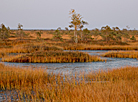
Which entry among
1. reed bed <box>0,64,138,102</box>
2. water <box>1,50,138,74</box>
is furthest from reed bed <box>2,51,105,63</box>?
reed bed <box>0,64,138,102</box>

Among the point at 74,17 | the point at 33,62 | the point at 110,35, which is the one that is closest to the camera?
the point at 33,62

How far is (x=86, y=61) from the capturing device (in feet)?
72.6

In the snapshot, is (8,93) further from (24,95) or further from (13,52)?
(13,52)

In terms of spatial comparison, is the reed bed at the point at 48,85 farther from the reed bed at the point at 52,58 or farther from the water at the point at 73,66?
the reed bed at the point at 52,58

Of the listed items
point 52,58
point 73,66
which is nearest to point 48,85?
point 73,66

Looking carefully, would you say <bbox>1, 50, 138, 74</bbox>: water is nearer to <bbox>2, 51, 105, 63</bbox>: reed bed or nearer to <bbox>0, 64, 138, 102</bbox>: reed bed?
<bbox>2, 51, 105, 63</bbox>: reed bed

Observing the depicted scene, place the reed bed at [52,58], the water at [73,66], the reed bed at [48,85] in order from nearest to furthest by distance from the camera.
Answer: the reed bed at [48,85] → the water at [73,66] → the reed bed at [52,58]

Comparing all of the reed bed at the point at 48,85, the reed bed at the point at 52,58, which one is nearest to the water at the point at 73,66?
the reed bed at the point at 52,58

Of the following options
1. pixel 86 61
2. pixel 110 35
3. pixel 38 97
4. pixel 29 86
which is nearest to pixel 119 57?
pixel 86 61

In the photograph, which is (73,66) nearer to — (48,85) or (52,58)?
(52,58)

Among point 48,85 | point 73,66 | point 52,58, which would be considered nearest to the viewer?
point 48,85

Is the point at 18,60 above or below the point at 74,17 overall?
below

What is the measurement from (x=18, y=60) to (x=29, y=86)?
11.7m

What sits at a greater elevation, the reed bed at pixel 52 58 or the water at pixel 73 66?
the reed bed at pixel 52 58
